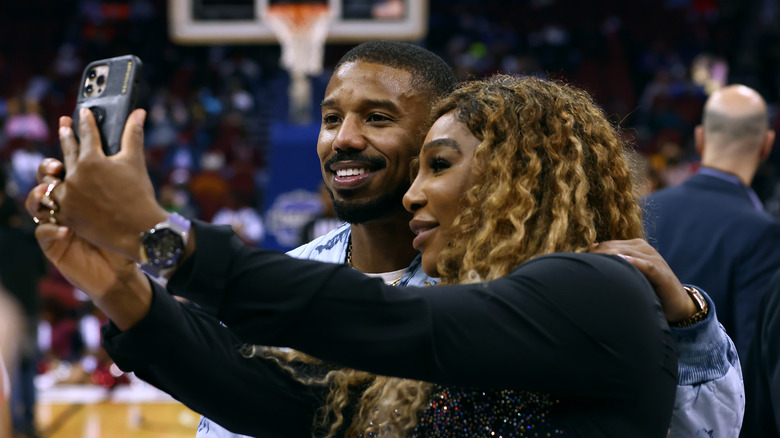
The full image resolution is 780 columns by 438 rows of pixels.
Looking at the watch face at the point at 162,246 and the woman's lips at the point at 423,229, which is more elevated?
the watch face at the point at 162,246

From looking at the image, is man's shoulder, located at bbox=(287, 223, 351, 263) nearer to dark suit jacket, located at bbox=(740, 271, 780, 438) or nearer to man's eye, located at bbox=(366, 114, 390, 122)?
man's eye, located at bbox=(366, 114, 390, 122)

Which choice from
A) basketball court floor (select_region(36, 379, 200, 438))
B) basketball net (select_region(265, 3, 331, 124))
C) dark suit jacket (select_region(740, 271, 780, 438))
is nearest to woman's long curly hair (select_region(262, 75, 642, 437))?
dark suit jacket (select_region(740, 271, 780, 438))

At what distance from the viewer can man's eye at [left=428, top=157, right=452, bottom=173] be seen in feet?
5.36

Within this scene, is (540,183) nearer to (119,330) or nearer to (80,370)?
(119,330)

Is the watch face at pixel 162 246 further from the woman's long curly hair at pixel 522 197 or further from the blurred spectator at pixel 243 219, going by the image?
the blurred spectator at pixel 243 219

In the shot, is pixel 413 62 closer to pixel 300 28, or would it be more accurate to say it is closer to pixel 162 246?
pixel 162 246

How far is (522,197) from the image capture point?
1.50 meters

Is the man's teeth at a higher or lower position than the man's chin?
higher

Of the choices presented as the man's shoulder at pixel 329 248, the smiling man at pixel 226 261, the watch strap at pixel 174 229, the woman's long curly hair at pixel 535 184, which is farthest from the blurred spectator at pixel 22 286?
the watch strap at pixel 174 229

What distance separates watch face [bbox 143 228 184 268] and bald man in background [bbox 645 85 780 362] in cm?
209

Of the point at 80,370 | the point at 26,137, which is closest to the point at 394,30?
the point at 80,370

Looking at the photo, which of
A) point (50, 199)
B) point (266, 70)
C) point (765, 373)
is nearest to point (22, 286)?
point (765, 373)

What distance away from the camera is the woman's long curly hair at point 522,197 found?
4.87ft

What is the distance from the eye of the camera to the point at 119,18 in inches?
617
